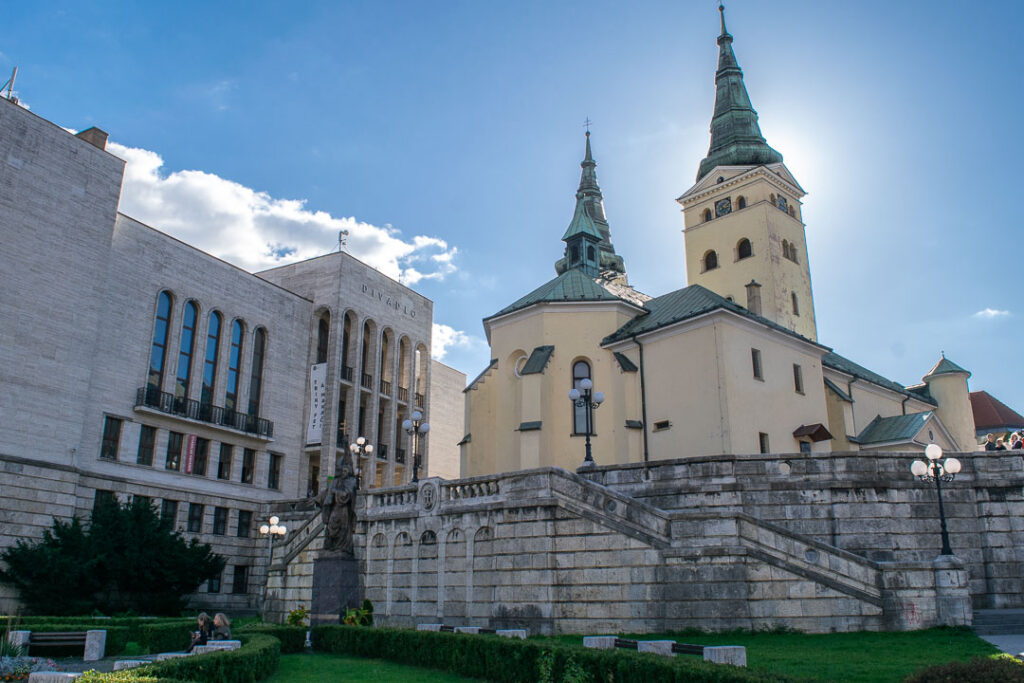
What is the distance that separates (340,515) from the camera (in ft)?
70.5

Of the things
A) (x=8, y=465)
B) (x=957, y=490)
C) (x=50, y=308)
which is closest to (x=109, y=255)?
(x=50, y=308)

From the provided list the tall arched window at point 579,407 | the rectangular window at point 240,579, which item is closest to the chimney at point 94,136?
the rectangular window at point 240,579

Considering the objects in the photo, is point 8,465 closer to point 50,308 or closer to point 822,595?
point 50,308

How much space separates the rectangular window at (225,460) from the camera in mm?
40531

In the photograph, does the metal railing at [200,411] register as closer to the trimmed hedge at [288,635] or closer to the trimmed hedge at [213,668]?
the trimmed hedge at [288,635]

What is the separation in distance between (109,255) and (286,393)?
40.7ft

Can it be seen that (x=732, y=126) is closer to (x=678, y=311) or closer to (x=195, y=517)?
(x=678, y=311)

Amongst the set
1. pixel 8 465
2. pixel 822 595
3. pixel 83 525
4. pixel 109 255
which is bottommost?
pixel 822 595

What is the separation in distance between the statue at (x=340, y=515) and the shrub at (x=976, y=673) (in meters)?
15.2

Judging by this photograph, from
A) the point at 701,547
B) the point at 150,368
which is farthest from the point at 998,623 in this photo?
the point at 150,368

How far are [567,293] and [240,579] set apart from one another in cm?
2162

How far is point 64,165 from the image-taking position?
33875 mm

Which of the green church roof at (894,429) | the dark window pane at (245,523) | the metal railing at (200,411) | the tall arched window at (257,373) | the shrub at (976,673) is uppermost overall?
the tall arched window at (257,373)

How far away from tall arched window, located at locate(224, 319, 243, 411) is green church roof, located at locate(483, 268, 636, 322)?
1357 centimetres
